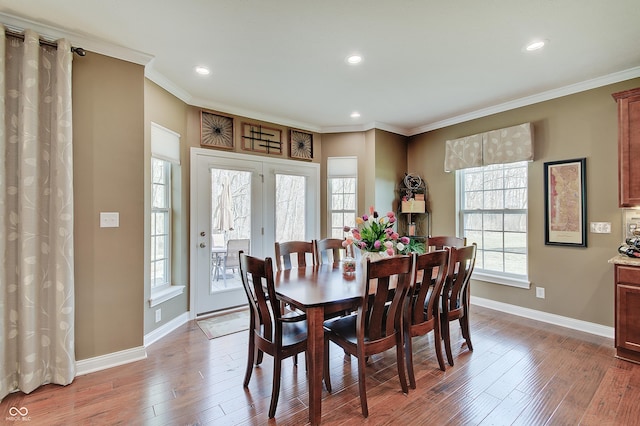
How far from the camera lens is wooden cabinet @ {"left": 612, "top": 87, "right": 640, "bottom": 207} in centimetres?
267

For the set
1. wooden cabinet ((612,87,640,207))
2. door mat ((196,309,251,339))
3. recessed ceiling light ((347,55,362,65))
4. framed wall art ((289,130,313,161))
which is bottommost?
door mat ((196,309,251,339))

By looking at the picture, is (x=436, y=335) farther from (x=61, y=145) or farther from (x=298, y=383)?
(x=61, y=145)

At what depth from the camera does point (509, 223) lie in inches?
154

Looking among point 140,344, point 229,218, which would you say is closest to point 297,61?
point 229,218

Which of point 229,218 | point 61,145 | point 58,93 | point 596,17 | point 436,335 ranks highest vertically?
point 596,17

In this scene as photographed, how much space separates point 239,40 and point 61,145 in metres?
1.60

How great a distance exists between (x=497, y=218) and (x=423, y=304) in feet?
7.98

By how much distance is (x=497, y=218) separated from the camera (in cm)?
402

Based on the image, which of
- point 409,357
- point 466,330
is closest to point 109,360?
point 409,357

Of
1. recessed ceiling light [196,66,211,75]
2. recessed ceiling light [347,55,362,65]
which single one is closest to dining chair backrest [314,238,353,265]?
recessed ceiling light [347,55,362,65]

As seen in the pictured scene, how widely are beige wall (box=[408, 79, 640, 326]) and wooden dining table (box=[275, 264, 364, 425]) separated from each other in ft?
8.49

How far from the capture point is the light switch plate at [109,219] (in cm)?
248

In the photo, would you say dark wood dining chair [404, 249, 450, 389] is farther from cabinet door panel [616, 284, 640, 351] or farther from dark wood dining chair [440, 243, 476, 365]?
cabinet door panel [616, 284, 640, 351]

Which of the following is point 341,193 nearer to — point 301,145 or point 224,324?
point 301,145
